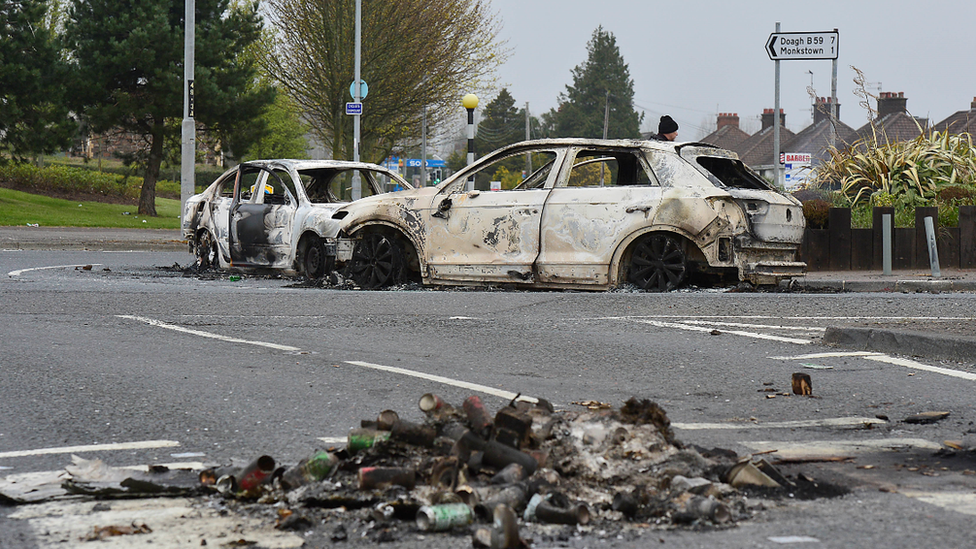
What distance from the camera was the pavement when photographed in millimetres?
6539

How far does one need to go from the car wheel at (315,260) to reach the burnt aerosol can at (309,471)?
9.12m

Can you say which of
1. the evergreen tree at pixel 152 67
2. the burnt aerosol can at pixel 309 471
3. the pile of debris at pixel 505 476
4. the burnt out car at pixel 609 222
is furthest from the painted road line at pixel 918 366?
the evergreen tree at pixel 152 67

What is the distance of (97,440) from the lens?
4.20m

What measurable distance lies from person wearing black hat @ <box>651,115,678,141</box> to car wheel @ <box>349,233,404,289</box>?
3.69 metres

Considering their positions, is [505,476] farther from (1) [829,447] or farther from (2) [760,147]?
(2) [760,147]

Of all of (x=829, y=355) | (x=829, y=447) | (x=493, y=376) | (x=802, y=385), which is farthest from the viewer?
(x=829, y=355)

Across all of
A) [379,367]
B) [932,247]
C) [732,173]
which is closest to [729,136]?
[932,247]

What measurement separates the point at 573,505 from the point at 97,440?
7.17 ft

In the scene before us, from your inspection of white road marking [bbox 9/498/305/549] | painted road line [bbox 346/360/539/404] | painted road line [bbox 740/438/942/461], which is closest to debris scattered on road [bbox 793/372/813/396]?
painted road line [bbox 740/438/942/461]

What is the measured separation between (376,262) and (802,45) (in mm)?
9213

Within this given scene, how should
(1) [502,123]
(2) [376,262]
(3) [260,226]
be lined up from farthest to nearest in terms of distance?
(1) [502,123], (3) [260,226], (2) [376,262]

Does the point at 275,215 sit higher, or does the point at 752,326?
the point at 275,215

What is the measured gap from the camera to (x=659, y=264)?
10.0 m

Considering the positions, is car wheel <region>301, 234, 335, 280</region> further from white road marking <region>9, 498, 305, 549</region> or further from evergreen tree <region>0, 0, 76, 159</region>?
evergreen tree <region>0, 0, 76, 159</region>
